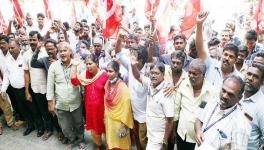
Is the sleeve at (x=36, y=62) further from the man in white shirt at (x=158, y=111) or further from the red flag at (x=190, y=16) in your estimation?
the red flag at (x=190, y=16)

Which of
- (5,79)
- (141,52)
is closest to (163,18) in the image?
(141,52)

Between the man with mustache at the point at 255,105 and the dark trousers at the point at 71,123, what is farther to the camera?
the dark trousers at the point at 71,123

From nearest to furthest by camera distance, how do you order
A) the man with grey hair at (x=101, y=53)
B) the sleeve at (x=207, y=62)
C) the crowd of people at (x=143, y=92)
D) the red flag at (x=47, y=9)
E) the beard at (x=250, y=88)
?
1. the crowd of people at (x=143, y=92)
2. the beard at (x=250, y=88)
3. the sleeve at (x=207, y=62)
4. the man with grey hair at (x=101, y=53)
5. the red flag at (x=47, y=9)

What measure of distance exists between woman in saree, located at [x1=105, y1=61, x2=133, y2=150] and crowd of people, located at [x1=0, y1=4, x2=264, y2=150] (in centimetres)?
2

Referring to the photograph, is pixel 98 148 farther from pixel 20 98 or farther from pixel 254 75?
pixel 254 75

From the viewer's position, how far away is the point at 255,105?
3.07m

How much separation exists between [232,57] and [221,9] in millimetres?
8491

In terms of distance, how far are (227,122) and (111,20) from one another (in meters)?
3.26

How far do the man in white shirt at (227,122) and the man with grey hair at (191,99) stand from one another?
457 mm

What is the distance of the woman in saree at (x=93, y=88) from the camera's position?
456cm

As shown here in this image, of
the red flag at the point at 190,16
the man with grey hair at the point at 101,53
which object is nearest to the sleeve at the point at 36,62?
the man with grey hair at the point at 101,53

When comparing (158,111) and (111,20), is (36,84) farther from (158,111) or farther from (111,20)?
(158,111)

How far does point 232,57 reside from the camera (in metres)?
3.81

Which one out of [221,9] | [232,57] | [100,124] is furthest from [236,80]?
[221,9]
